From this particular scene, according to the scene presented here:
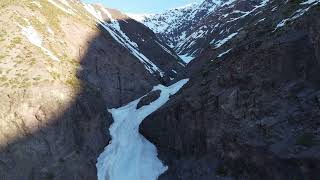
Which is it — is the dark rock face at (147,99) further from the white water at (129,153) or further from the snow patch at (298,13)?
the snow patch at (298,13)

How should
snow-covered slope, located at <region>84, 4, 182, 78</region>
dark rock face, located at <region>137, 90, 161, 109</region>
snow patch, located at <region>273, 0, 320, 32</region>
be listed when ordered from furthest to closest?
snow-covered slope, located at <region>84, 4, 182, 78</region>, dark rock face, located at <region>137, 90, 161, 109</region>, snow patch, located at <region>273, 0, 320, 32</region>

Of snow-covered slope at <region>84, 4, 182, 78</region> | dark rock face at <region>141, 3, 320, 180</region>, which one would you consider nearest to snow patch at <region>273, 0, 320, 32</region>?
dark rock face at <region>141, 3, 320, 180</region>

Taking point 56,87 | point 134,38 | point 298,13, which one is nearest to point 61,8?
point 56,87

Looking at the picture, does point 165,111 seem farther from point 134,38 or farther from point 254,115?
point 134,38

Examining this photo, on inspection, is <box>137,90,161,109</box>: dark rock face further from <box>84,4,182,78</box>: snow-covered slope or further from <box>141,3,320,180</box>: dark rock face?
<box>84,4,182,78</box>: snow-covered slope

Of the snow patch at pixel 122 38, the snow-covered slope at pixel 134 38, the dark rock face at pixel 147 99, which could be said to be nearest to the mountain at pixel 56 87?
the dark rock face at pixel 147 99

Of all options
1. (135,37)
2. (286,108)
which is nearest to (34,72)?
(286,108)
